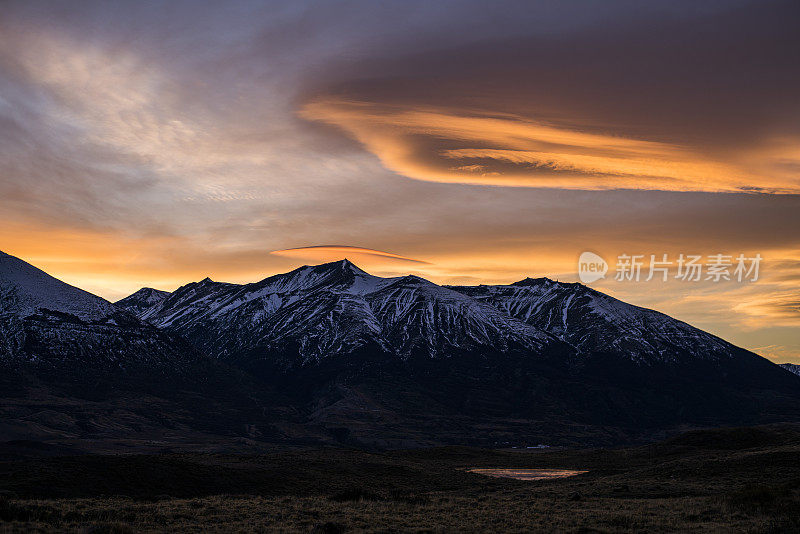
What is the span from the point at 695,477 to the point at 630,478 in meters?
7.05

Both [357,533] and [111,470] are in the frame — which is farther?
[111,470]

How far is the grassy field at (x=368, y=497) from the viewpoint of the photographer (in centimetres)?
3828

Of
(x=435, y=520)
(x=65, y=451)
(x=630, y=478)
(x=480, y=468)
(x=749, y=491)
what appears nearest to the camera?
(x=435, y=520)

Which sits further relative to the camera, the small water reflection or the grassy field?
the small water reflection

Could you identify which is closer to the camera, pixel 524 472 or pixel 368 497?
pixel 368 497

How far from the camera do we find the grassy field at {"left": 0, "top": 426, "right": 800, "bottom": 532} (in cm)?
3828

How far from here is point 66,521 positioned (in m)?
37.6

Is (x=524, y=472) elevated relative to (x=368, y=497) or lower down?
lower down

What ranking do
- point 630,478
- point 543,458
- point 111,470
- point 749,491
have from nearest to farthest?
point 749,491, point 111,470, point 630,478, point 543,458

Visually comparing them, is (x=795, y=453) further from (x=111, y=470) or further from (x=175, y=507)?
(x=111, y=470)

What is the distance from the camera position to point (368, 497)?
56.8 metres

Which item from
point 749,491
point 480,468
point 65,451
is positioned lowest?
point 65,451

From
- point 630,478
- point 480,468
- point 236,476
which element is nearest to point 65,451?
point 480,468

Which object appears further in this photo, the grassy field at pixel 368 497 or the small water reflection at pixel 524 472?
the small water reflection at pixel 524 472
